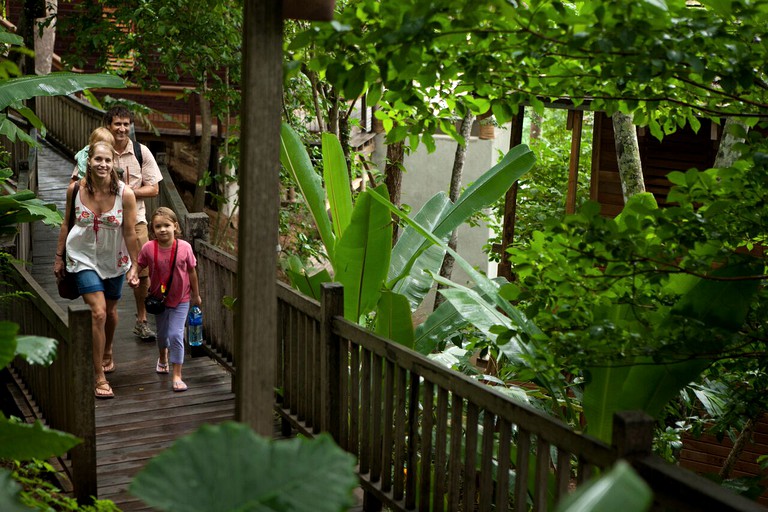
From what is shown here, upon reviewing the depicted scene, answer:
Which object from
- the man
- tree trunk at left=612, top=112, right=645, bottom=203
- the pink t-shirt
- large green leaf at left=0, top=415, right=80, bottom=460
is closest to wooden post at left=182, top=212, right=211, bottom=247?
the man

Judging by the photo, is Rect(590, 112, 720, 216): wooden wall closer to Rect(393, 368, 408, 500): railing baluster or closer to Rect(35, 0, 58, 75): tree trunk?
Rect(393, 368, 408, 500): railing baluster

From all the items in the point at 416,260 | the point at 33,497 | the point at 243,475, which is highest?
the point at 243,475

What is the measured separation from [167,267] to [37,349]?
12.9 feet

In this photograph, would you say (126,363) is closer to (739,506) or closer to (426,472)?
(426,472)

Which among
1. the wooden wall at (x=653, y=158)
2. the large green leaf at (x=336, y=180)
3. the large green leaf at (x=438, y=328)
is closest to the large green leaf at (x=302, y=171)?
the large green leaf at (x=336, y=180)

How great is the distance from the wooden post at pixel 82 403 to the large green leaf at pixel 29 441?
6.30 ft

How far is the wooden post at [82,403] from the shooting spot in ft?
15.9

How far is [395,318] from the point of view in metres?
5.32

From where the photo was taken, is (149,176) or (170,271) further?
Answer: (149,176)

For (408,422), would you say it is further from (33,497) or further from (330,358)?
(33,497)

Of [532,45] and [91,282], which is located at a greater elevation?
[532,45]

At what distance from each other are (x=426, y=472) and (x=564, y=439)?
3.96ft

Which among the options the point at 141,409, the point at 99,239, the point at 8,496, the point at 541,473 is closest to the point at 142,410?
the point at 141,409

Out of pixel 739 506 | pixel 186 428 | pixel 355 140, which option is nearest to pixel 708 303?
pixel 739 506
